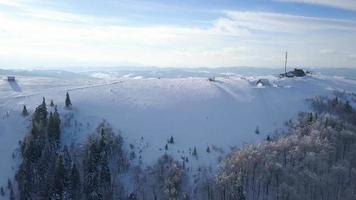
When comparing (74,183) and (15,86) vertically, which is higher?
(15,86)

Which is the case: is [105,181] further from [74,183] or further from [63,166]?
[63,166]

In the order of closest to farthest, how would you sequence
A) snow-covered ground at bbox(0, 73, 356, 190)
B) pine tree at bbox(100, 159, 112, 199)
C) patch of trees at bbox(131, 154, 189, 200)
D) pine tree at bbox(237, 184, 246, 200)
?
pine tree at bbox(237, 184, 246, 200) → pine tree at bbox(100, 159, 112, 199) → patch of trees at bbox(131, 154, 189, 200) → snow-covered ground at bbox(0, 73, 356, 190)

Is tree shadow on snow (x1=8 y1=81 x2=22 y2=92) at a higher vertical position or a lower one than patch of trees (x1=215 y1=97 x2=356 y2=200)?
higher

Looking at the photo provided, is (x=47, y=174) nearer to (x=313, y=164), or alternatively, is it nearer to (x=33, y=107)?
(x=33, y=107)

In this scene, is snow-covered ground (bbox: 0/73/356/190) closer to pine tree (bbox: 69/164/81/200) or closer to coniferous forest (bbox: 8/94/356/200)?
coniferous forest (bbox: 8/94/356/200)

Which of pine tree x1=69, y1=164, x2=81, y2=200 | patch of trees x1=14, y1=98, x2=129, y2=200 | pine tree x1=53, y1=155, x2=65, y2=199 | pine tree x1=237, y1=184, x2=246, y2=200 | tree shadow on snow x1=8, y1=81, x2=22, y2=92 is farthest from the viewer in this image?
tree shadow on snow x1=8, y1=81, x2=22, y2=92

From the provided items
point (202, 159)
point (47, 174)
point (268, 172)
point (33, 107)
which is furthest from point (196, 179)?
point (33, 107)

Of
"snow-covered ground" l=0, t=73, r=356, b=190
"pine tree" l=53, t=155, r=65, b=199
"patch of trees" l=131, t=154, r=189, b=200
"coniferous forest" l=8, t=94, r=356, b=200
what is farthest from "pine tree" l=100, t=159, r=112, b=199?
"snow-covered ground" l=0, t=73, r=356, b=190

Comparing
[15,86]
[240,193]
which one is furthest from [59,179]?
[15,86]

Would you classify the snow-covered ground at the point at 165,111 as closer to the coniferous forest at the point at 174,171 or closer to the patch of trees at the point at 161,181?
the patch of trees at the point at 161,181
